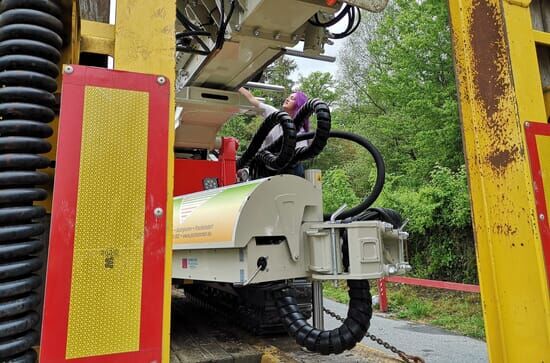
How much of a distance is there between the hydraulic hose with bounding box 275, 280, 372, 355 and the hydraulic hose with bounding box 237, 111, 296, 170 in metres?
1.03

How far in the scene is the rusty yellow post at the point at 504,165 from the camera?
151cm

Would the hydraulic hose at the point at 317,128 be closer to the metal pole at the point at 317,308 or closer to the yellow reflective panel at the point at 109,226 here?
the metal pole at the point at 317,308

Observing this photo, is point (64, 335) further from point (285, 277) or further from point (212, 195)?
point (212, 195)

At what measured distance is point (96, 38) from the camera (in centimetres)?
131

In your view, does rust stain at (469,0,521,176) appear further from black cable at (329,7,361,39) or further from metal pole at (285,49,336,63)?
metal pole at (285,49,336,63)

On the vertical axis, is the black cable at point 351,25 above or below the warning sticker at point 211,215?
above

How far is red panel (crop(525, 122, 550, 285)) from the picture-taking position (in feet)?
4.96

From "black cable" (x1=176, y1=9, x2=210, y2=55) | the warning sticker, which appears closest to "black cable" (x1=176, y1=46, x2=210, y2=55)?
"black cable" (x1=176, y1=9, x2=210, y2=55)

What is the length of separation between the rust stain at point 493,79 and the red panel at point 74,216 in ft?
3.90

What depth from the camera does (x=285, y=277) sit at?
2.72 m

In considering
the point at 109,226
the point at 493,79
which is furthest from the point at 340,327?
the point at 109,226

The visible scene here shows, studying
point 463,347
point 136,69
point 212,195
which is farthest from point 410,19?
point 136,69

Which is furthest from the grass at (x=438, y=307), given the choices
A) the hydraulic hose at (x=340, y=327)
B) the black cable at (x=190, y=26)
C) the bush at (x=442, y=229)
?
the black cable at (x=190, y=26)

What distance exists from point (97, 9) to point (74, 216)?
2.53ft
